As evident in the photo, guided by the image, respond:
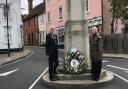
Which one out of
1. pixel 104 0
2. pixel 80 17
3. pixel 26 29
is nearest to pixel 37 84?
pixel 80 17

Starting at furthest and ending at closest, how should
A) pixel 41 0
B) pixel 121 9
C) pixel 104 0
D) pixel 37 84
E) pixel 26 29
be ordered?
pixel 26 29, pixel 41 0, pixel 104 0, pixel 121 9, pixel 37 84

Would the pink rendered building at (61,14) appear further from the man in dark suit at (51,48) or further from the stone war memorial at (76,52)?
the man in dark suit at (51,48)

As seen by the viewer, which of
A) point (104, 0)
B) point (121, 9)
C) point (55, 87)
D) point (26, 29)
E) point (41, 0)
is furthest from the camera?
point (26, 29)

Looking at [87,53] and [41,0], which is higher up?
[41,0]

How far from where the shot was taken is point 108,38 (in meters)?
44.4

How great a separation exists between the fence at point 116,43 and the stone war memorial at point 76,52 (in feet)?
79.0

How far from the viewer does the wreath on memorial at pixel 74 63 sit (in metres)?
16.6

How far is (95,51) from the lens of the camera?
1591cm

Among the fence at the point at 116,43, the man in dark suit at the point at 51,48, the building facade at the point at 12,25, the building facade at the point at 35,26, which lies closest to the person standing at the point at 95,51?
the man in dark suit at the point at 51,48

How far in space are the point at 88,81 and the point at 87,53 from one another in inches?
73.9

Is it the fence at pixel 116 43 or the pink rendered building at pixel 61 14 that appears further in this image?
the pink rendered building at pixel 61 14

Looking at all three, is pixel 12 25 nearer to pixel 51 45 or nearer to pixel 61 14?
pixel 61 14

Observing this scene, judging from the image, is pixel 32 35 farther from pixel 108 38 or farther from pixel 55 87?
pixel 55 87

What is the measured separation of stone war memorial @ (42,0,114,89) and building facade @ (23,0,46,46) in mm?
56923
